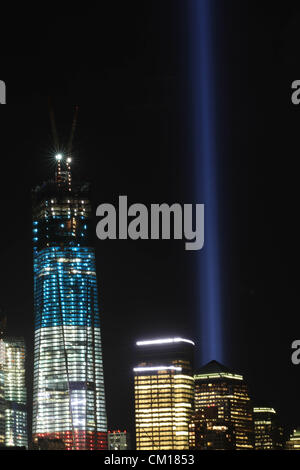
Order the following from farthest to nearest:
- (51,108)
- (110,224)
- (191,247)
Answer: (51,108)
(191,247)
(110,224)

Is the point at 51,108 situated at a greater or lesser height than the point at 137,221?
greater

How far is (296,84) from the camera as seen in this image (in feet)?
239

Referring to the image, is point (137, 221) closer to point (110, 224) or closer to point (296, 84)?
point (110, 224)
